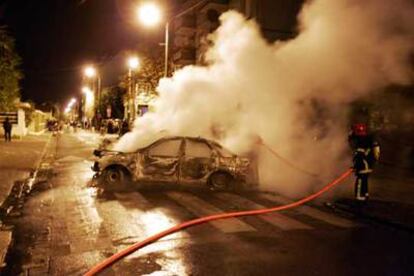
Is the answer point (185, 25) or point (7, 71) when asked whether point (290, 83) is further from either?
point (7, 71)

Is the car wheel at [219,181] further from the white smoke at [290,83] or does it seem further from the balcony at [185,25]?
the balcony at [185,25]

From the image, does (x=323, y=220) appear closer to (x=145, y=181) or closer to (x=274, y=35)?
(x=145, y=181)

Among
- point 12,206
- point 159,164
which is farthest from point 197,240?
point 12,206

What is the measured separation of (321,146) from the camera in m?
16.5

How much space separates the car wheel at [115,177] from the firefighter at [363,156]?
5.37m

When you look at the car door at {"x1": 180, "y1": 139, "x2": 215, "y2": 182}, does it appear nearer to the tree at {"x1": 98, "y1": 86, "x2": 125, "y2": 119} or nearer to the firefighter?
the firefighter

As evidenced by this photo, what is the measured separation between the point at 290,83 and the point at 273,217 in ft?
19.8

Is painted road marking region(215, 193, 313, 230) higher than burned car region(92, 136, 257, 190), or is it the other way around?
burned car region(92, 136, 257, 190)

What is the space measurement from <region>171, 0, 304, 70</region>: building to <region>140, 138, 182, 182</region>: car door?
10478mm

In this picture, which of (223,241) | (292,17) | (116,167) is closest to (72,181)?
(116,167)

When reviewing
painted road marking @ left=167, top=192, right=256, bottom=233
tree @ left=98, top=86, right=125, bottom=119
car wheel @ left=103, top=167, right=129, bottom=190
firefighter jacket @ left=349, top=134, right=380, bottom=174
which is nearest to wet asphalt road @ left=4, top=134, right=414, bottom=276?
painted road marking @ left=167, top=192, right=256, bottom=233

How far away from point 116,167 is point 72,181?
2.32 metres

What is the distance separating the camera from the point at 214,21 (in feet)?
79.6

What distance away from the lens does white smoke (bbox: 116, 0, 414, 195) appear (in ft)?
36.3
